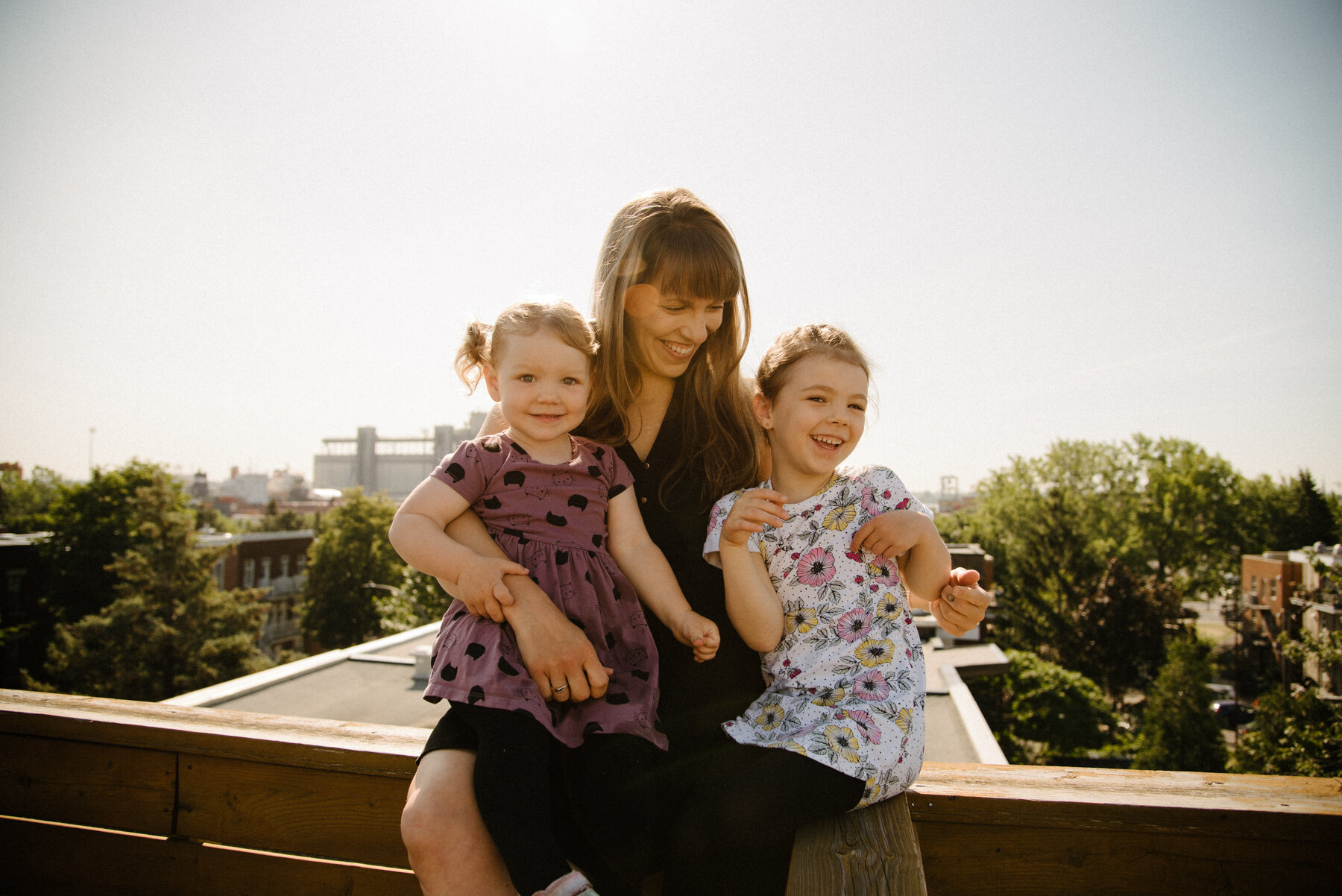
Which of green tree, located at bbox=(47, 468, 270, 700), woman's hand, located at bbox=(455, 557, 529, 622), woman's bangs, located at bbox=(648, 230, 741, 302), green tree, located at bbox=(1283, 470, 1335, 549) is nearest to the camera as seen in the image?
woman's hand, located at bbox=(455, 557, 529, 622)

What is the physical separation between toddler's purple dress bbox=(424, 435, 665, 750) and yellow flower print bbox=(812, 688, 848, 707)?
0.39 metres

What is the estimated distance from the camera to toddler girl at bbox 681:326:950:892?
1476mm

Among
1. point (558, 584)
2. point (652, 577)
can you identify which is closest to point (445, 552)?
point (558, 584)

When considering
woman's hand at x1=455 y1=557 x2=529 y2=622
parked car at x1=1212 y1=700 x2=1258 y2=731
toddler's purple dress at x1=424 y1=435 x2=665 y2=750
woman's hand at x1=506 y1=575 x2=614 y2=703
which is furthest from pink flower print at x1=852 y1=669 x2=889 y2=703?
parked car at x1=1212 y1=700 x2=1258 y2=731

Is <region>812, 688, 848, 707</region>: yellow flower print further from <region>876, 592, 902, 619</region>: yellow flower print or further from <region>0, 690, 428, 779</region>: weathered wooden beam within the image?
<region>0, 690, 428, 779</region>: weathered wooden beam

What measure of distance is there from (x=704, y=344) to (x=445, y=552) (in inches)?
43.4

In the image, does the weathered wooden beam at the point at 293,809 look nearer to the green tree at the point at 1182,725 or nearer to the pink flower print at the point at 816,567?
the pink flower print at the point at 816,567

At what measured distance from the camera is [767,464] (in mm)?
2201

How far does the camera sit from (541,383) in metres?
1.81

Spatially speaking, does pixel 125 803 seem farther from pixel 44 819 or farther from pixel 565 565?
pixel 565 565

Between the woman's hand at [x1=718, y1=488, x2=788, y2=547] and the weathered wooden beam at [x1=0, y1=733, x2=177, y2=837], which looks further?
the weathered wooden beam at [x1=0, y1=733, x2=177, y2=837]

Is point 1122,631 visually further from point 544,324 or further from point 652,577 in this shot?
point 544,324

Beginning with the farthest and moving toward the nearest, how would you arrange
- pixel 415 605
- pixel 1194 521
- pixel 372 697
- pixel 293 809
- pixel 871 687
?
pixel 1194 521 → pixel 415 605 → pixel 372 697 → pixel 293 809 → pixel 871 687

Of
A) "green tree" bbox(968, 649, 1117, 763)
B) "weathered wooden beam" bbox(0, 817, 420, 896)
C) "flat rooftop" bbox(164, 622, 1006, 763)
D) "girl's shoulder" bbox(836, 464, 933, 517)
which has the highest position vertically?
"girl's shoulder" bbox(836, 464, 933, 517)
